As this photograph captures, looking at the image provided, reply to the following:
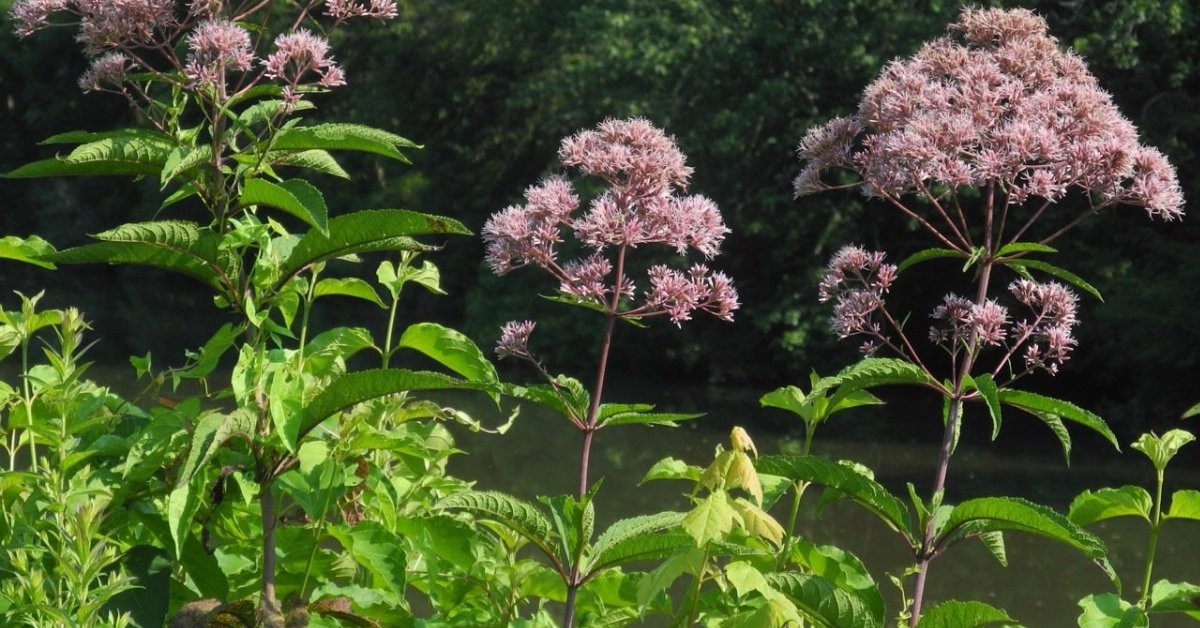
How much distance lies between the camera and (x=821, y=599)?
2.03 m

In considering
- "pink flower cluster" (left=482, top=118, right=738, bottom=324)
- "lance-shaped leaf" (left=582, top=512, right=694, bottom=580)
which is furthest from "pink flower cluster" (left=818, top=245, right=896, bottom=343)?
"lance-shaped leaf" (left=582, top=512, right=694, bottom=580)

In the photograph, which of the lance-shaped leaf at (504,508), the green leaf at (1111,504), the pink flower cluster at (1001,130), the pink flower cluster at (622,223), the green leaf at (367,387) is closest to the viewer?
the green leaf at (367,387)

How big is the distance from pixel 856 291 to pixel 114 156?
4.29 feet

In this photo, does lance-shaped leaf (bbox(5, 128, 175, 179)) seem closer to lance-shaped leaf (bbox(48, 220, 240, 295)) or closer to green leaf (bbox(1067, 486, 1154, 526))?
lance-shaped leaf (bbox(48, 220, 240, 295))

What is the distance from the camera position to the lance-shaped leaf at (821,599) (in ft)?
6.67

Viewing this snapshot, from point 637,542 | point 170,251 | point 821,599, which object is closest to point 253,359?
point 170,251

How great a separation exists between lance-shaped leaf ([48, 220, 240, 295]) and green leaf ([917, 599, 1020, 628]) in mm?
1137

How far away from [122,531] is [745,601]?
1.00 meters

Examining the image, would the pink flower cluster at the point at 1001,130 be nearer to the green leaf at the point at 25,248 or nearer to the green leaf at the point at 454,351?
the green leaf at the point at 454,351

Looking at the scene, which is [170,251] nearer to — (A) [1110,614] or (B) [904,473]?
(A) [1110,614]

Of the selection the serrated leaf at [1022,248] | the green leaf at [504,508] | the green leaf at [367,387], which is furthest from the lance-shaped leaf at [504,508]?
the serrated leaf at [1022,248]

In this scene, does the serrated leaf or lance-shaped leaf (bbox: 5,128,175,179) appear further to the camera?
the serrated leaf

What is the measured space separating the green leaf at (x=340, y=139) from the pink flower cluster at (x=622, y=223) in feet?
1.15

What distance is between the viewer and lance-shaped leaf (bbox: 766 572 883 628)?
203 centimetres
